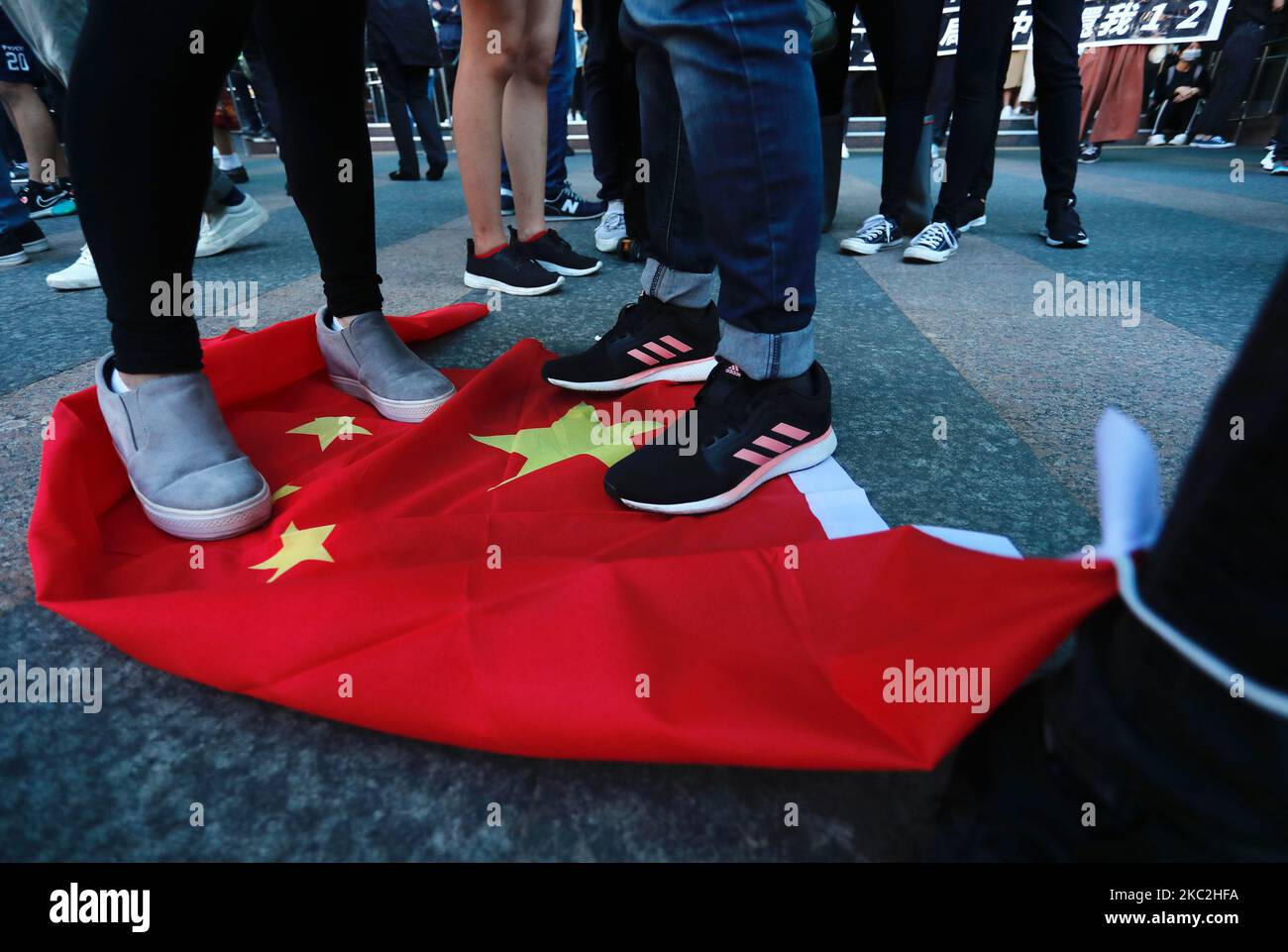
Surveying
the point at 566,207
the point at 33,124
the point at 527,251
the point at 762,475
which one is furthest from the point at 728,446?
the point at 33,124

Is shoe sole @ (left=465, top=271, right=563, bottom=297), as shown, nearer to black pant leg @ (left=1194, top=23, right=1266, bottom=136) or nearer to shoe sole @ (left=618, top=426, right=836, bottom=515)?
shoe sole @ (left=618, top=426, right=836, bottom=515)

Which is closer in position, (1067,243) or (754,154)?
(754,154)

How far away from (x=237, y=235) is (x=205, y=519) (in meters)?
2.34

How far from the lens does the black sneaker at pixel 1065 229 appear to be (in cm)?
274

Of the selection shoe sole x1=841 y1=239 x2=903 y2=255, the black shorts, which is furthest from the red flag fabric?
the black shorts

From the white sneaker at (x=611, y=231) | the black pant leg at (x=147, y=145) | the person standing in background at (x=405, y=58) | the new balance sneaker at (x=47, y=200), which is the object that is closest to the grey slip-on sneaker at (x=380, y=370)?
the black pant leg at (x=147, y=145)

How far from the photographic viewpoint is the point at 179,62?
2.86ft

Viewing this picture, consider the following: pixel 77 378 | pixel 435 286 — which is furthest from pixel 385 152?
pixel 77 378

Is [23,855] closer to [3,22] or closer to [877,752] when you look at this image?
[877,752]

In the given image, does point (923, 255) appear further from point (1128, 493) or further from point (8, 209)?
point (8, 209)

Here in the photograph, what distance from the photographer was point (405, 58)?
4.87m

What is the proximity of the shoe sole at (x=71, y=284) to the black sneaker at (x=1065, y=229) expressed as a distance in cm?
335

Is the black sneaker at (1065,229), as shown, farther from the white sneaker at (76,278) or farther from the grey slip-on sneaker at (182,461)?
the white sneaker at (76,278)
